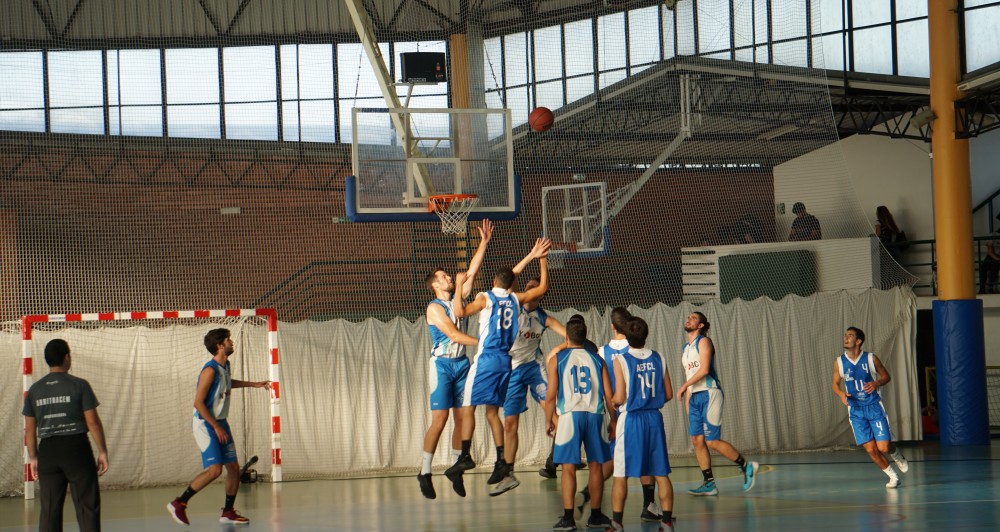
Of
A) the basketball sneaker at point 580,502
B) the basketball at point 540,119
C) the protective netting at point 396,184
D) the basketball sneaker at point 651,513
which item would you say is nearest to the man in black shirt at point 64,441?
the basketball sneaker at point 580,502

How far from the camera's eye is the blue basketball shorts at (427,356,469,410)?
8922 mm

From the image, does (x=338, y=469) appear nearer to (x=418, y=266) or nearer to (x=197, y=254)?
(x=418, y=266)

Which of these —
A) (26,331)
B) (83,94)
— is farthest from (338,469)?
(83,94)

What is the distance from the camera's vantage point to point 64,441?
691 cm

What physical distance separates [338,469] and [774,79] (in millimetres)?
8558

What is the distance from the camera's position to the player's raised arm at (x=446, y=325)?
332 inches

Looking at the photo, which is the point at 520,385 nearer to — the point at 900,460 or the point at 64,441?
the point at 64,441

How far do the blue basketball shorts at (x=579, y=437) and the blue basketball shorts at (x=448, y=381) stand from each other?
1441 millimetres

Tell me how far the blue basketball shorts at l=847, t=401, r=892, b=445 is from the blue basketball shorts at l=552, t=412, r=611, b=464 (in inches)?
154

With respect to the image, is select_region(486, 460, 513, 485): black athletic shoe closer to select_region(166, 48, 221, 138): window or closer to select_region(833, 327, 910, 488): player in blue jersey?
select_region(833, 327, 910, 488): player in blue jersey

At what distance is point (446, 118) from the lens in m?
13.2

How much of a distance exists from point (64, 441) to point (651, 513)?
4.67 m

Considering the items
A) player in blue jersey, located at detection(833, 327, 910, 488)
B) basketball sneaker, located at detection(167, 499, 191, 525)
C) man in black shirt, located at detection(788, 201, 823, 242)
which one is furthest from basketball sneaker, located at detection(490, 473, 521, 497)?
man in black shirt, located at detection(788, 201, 823, 242)

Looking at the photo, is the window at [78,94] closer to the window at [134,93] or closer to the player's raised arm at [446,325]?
the window at [134,93]
